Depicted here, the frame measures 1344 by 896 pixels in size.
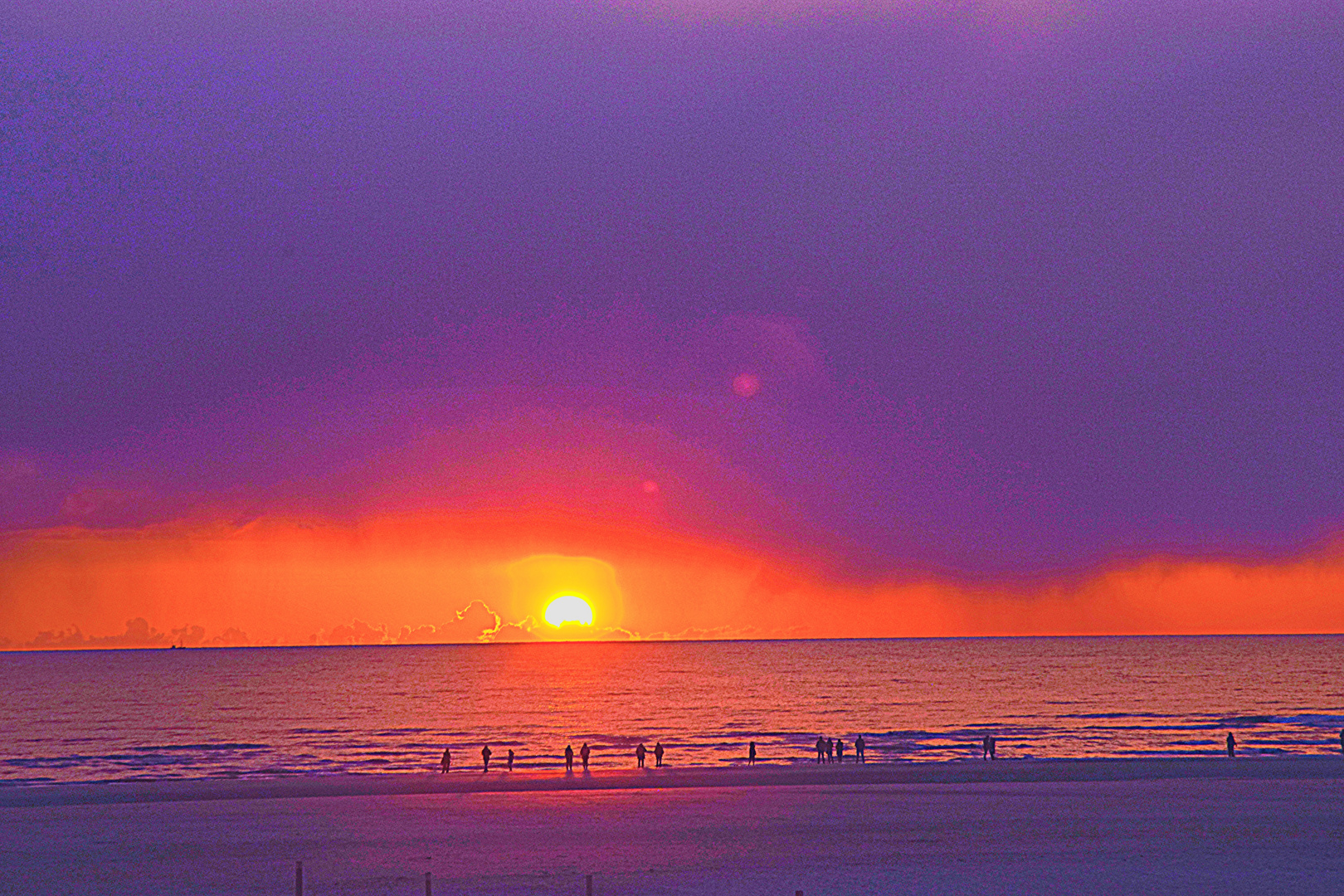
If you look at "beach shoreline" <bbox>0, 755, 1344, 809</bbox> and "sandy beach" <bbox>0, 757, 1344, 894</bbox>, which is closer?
"sandy beach" <bbox>0, 757, 1344, 894</bbox>

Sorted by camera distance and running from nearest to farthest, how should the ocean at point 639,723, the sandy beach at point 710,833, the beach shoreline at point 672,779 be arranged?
1. the sandy beach at point 710,833
2. the beach shoreline at point 672,779
3. the ocean at point 639,723

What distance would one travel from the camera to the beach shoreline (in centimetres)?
4984

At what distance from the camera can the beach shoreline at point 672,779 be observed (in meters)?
49.8

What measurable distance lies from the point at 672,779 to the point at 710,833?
16.7 meters

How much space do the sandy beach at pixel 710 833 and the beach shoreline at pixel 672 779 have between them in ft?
0.86

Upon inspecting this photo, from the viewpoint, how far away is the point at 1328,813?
38531 millimetres

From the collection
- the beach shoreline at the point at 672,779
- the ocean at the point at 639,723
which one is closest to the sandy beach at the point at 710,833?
the beach shoreline at the point at 672,779

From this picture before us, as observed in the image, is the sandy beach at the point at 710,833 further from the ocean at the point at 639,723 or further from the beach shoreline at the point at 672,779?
the ocean at the point at 639,723

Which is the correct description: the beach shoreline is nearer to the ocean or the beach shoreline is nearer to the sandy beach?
the sandy beach

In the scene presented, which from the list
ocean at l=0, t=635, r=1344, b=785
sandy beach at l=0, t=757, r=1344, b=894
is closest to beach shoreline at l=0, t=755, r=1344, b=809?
sandy beach at l=0, t=757, r=1344, b=894

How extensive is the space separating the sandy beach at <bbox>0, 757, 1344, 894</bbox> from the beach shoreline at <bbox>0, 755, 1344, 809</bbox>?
0.26 meters

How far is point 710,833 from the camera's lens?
36.8 m

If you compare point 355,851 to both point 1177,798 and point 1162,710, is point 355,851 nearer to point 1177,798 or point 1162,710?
point 1177,798

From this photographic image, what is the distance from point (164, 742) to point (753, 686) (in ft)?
340
